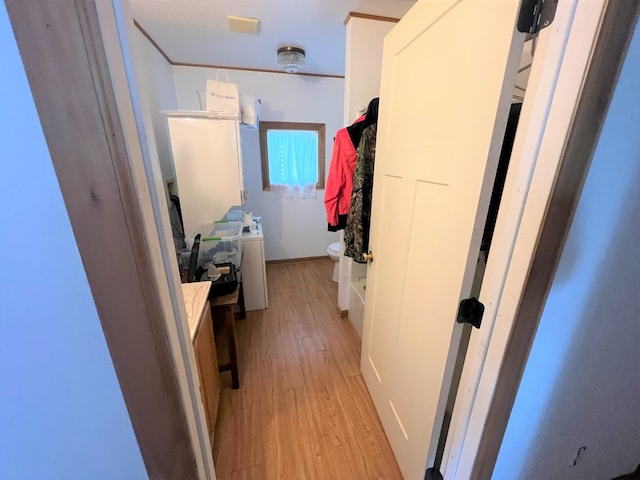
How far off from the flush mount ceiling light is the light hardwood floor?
2373mm

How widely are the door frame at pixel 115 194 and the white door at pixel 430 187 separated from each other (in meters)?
0.78

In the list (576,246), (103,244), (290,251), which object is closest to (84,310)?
(103,244)

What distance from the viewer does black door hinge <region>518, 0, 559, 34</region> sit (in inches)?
20.4

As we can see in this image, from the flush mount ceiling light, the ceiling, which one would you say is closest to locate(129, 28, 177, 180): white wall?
the ceiling

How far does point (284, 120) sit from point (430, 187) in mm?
2639

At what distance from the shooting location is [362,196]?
1.68 m

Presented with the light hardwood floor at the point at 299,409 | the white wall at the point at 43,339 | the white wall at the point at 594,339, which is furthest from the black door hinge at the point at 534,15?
the light hardwood floor at the point at 299,409

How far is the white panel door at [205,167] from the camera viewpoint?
1.97 m

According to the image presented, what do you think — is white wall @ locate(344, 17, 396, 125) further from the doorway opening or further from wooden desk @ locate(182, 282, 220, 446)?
wooden desk @ locate(182, 282, 220, 446)

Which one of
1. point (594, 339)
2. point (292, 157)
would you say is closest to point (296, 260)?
point (292, 157)

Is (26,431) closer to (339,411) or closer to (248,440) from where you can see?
(248,440)

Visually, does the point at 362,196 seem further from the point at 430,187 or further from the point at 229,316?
the point at 229,316

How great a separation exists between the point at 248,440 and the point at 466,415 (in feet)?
3.70

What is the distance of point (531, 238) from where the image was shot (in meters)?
0.57
